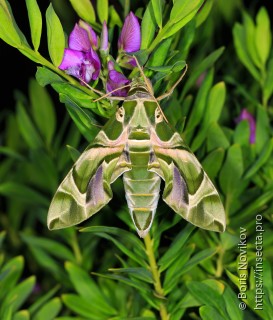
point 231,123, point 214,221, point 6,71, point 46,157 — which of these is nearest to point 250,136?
point 231,123

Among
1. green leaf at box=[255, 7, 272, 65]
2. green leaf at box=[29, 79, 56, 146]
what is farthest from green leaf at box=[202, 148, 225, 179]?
green leaf at box=[29, 79, 56, 146]

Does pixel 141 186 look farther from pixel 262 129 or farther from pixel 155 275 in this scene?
pixel 262 129

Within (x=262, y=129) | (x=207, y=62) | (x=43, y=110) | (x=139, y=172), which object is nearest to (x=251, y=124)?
(x=262, y=129)

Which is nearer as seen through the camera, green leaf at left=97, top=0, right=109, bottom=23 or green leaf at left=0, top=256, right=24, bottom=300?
green leaf at left=97, top=0, right=109, bottom=23

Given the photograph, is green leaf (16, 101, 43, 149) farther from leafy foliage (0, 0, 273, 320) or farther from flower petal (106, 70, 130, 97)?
flower petal (106, 70, 130, 97)

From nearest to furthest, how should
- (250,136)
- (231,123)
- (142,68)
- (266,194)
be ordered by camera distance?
(142,68), (266,194), (250,136), (231,123)

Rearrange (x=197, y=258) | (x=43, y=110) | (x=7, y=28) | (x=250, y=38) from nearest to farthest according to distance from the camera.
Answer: (x=7, y=28) → (x=197, y=258) → (x=250, y=38) → (x=43, y=110)

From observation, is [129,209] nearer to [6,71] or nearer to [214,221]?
[214,221]
